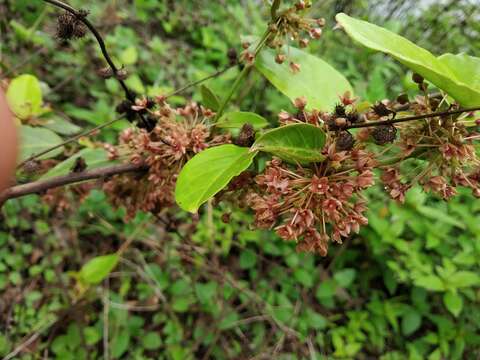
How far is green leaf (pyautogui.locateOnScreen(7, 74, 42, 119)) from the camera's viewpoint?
1.07 meters

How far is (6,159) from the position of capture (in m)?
0.28

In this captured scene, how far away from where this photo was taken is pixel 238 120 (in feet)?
2.40

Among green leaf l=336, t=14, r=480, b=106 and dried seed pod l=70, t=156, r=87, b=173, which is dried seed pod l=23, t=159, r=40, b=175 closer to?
dried seed pod l=70, t=156, r=87, b=173

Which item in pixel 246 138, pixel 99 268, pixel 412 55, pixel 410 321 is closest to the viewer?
pixel 412 55

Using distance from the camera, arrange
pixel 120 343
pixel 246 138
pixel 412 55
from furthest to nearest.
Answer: pixel 120 343 < pixel 246 138 < pixel 412 55

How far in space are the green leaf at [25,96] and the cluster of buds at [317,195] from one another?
664 millimetres

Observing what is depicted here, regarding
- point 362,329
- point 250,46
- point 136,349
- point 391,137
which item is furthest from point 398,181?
point 362,329

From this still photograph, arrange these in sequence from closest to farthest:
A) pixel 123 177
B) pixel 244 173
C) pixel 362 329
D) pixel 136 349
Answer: pixel 244 173
pixel 123 177
pixel 136 349
pixel 362 329

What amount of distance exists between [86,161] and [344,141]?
1.63ft

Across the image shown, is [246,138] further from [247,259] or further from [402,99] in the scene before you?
[247,259]

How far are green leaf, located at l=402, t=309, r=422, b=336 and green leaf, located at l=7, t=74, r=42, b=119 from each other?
1372mm

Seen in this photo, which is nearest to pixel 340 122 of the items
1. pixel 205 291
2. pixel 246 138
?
pixel 246 138

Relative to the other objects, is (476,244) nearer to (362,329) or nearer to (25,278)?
(362,329)

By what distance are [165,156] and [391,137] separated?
33 centimetres
